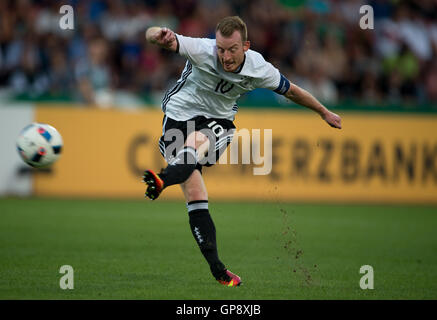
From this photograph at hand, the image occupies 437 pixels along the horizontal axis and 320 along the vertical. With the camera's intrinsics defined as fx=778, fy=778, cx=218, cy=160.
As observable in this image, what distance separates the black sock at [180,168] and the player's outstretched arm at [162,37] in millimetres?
868

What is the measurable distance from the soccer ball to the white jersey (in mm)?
1421

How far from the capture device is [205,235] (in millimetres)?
6742

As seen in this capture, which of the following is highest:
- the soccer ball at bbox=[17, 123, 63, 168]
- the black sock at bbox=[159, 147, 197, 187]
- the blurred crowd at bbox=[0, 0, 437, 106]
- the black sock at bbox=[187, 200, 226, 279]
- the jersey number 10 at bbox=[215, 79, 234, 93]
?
the blurred crowd at bbox=[0, 0, 437, 106]

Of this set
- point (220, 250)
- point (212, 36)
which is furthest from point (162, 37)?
point (212, 36)

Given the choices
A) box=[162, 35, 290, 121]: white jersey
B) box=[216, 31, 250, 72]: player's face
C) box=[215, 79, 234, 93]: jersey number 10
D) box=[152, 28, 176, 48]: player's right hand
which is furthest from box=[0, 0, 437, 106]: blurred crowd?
box=[152, 28, 176, 48]: player's right hand

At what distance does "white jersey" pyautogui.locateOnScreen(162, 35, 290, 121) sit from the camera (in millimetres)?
6699

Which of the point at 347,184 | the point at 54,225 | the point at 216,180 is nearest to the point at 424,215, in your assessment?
the point at 347,184

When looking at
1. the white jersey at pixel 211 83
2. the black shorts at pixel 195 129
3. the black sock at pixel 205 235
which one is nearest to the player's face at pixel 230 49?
the white jersey at pixel 211 83

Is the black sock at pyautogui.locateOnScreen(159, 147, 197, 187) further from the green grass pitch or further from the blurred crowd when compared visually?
the blurred crowd

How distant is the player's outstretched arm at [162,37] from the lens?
6.15m

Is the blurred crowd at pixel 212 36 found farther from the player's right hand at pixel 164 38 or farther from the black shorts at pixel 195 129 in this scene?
the player's right hand at pixel 164 38

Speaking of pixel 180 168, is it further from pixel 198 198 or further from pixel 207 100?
pixel 207 100
